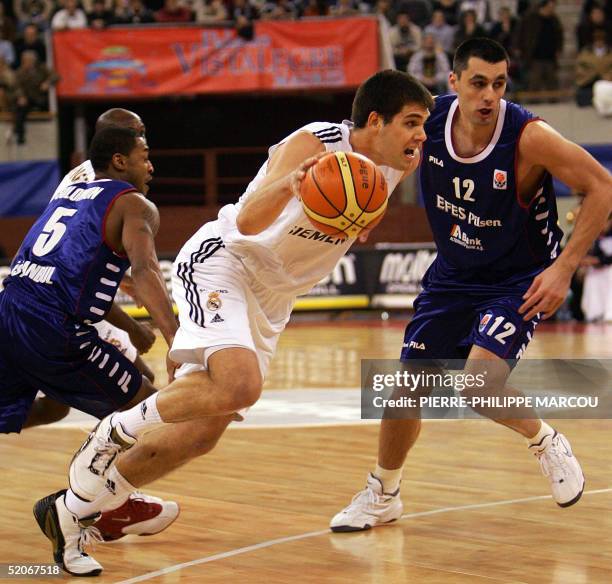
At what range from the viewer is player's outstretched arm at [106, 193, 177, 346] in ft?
15.8

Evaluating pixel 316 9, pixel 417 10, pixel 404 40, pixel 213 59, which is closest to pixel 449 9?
pixel 417 10


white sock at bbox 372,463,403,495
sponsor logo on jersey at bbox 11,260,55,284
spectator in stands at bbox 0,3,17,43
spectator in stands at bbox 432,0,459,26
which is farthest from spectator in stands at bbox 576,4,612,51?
sponsor logo on jersey at bbox 11,260,55,284

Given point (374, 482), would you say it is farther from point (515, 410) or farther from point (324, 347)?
point (324, 347)

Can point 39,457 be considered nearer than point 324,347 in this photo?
Yes

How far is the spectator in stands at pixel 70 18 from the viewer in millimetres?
18562

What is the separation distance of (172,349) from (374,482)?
49.4 inches

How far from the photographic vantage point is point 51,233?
16.7 feet

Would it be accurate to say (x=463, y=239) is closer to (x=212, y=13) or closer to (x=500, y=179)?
(x=500, y=179)

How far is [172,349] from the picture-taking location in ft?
15.0

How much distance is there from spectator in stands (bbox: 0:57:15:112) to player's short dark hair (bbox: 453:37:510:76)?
14421 millimetres

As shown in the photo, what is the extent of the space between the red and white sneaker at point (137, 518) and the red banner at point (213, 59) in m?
14.2

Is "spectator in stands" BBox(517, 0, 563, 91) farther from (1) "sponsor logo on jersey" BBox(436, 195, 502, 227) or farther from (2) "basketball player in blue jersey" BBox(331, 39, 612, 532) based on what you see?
(1) "sponsor logo on jersey" BBox(436, 195, 502, 227)

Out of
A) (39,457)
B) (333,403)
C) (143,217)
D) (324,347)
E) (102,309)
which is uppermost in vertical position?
(143,217)

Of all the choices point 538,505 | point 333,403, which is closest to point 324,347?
point 333,403
